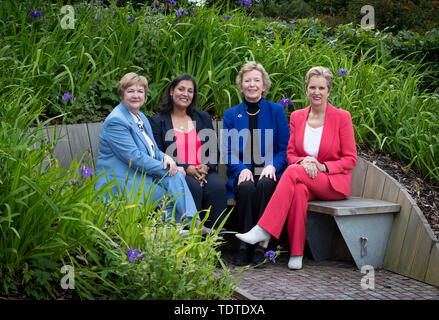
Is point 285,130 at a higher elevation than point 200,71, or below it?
below

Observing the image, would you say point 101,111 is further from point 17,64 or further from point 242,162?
point 242,162

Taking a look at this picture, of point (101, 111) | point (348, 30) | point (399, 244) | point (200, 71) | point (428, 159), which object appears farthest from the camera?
point (348, 30)

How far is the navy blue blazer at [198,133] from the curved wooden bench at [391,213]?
1.73 feet

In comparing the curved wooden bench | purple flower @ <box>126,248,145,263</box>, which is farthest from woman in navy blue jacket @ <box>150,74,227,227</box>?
purple flower @ <box>126,248,145,263</box>

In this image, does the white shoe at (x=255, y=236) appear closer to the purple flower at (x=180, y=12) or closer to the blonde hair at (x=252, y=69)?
the blonde hair at (x=252, y=69)

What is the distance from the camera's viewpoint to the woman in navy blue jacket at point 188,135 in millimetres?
4195

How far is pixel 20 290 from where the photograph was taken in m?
2.32

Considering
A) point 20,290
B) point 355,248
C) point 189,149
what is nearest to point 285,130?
point 189,149

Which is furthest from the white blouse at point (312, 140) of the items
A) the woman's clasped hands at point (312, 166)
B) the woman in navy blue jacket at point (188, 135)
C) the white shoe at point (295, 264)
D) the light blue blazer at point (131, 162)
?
the light blue blazer at point (131, 162)

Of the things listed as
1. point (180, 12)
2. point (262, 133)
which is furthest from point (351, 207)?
point (180, 12)

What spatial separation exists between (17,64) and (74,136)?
0.79 m

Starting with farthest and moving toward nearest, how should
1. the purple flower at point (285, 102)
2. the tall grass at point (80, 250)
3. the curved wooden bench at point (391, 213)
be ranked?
the purple flower at point (285, 102) → the curved wooden bench at point (391, 213) → the tall grass at point (80, 250)

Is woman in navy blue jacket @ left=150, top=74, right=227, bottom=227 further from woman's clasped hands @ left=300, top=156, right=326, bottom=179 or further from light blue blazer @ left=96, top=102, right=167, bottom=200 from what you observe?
woman's clasped hands @ left=300, top=156, right=326, bottom=179

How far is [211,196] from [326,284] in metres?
1.11
